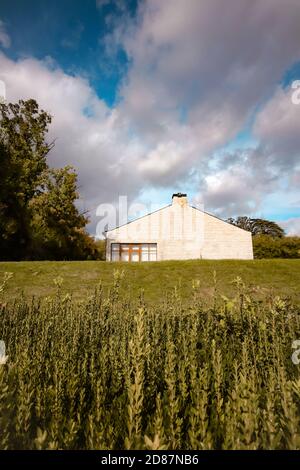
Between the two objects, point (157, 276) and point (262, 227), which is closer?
point (157, 276)

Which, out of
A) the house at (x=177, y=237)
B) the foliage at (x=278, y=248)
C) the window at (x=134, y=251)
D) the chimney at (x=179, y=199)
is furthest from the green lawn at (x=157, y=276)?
the foliage at (x=278, y=248)

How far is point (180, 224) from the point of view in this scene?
29.8m

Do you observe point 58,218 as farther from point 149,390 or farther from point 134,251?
point 149,390

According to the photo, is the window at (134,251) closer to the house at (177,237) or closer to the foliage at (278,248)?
the house at (177,237)

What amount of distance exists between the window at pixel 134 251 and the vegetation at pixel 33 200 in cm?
329

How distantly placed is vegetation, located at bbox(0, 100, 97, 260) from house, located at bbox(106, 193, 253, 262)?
3943 mm

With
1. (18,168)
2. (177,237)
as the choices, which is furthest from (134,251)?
(18,168)

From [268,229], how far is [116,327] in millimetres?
Answer: 57703

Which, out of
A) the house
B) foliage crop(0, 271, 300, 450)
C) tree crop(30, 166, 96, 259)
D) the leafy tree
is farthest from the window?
foliage crop(0, 271, 300, 450)

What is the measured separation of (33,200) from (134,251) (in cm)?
1018

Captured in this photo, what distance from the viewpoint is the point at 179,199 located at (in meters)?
30.0

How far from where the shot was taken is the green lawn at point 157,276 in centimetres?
1223
